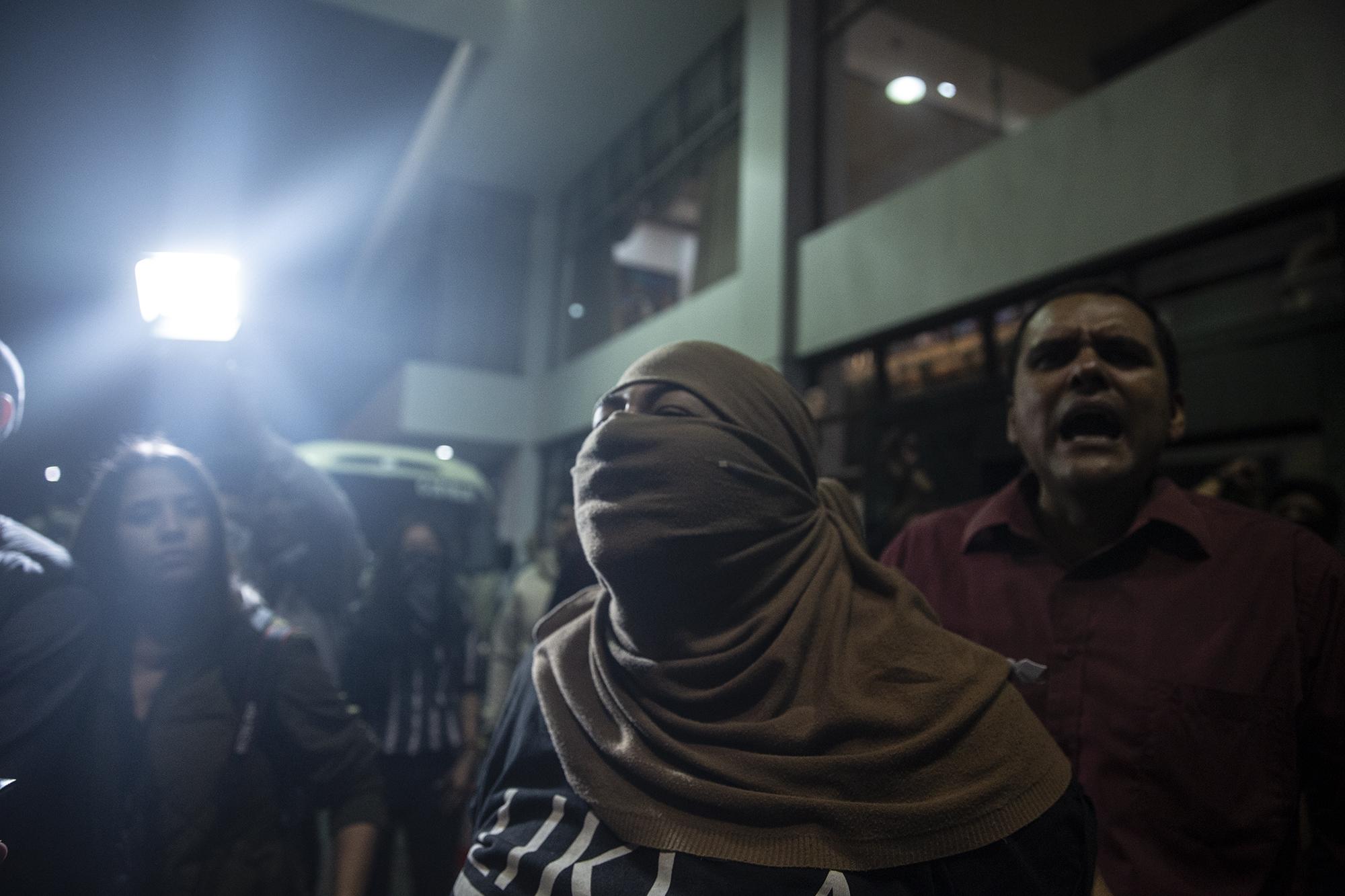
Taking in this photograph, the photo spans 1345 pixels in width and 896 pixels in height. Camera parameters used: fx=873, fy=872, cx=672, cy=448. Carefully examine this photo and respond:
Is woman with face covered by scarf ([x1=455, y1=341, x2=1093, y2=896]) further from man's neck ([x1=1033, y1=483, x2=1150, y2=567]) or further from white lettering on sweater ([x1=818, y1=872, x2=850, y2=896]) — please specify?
man's neck ([x1=1033, y1=483, x2=1150, y2=567])

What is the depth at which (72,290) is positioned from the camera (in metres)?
1.25

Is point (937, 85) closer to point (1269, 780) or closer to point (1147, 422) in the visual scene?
point (1147, 422)

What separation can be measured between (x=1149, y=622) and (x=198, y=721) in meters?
1.77

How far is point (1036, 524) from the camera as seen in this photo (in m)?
1.72

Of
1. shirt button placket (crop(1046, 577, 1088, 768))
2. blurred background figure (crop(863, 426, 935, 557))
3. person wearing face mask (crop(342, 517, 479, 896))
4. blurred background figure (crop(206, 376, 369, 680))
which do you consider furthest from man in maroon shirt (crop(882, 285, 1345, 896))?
person wearing face mask (crop(342, 517, 479, 896))

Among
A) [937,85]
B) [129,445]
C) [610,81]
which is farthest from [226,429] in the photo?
[610,81]

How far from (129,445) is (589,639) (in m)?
0.90

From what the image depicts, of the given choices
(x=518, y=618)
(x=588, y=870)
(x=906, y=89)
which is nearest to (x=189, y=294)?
(x=588, y=870)

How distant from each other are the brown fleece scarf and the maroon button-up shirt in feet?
1.10

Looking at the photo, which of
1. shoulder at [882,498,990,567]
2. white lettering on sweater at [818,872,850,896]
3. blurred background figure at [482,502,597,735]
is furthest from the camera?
blurred background figure at [482,502,597,735]

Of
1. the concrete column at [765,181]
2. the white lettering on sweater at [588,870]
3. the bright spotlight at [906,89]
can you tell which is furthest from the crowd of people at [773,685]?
the bright spotlight at [906,89]

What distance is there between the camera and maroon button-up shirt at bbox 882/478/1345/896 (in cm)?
133

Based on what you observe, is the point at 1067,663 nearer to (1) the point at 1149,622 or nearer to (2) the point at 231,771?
(1) the point at 1149,622

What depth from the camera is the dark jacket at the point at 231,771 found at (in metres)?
1.52
